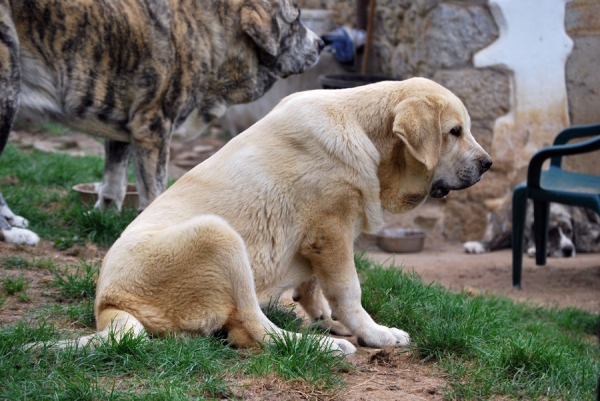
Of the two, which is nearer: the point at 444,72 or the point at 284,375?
the point at 284,375

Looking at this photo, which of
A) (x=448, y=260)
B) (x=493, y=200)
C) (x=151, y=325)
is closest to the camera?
(x=151, y=325)

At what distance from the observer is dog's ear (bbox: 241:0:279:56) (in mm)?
6113

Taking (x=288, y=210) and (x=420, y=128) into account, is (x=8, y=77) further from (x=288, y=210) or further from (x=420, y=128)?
(x=420, y=128)

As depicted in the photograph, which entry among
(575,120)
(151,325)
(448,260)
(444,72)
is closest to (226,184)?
(151,325)

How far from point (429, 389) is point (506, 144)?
18.6 ft

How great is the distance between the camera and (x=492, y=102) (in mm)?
8359

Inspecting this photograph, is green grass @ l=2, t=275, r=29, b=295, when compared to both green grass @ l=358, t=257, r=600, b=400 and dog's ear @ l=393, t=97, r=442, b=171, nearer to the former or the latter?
green grass @ l=358, t=257, r=600, b=400

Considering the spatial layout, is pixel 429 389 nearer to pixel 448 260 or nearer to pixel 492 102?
pixel 448 260

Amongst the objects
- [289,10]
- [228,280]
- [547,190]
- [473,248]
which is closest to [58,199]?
[289,10]

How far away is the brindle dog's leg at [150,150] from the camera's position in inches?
226

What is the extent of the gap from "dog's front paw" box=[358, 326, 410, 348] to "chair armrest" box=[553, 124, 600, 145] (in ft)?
14.2

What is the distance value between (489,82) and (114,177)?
4364 mm

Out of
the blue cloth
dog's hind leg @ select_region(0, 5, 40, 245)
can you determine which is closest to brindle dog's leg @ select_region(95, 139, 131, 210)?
dog's hind leg @ select_region(0, 5, 40, 245)

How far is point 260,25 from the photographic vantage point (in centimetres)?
617
